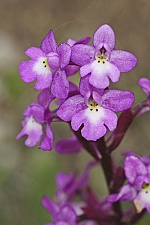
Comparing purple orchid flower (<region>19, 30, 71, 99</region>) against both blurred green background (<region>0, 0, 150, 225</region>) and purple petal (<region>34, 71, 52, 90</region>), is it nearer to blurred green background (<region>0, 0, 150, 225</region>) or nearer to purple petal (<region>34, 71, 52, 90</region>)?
purple petal (<region>34, 71, 52, 90</region>)

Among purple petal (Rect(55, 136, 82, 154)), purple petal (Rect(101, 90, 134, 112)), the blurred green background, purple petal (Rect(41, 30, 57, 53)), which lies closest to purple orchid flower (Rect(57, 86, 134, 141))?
purple petal (Rect(101, 90, 134, 112))

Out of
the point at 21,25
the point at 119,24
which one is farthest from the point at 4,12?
the point at 119,24

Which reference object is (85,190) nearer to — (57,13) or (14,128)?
(14,128)

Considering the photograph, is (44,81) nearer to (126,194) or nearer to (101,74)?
(101,74)

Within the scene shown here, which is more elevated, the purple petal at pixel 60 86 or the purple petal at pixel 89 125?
the purple petal at pixel 60 86

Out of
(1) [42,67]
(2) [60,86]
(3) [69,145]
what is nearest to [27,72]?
(1) [42,67]

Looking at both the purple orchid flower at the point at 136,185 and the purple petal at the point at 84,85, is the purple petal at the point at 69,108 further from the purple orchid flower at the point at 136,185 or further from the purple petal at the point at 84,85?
the purple orchid flower at the point at 136,185

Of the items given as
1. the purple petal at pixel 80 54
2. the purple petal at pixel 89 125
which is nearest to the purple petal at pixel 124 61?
the purple petal at pixel 80 54
